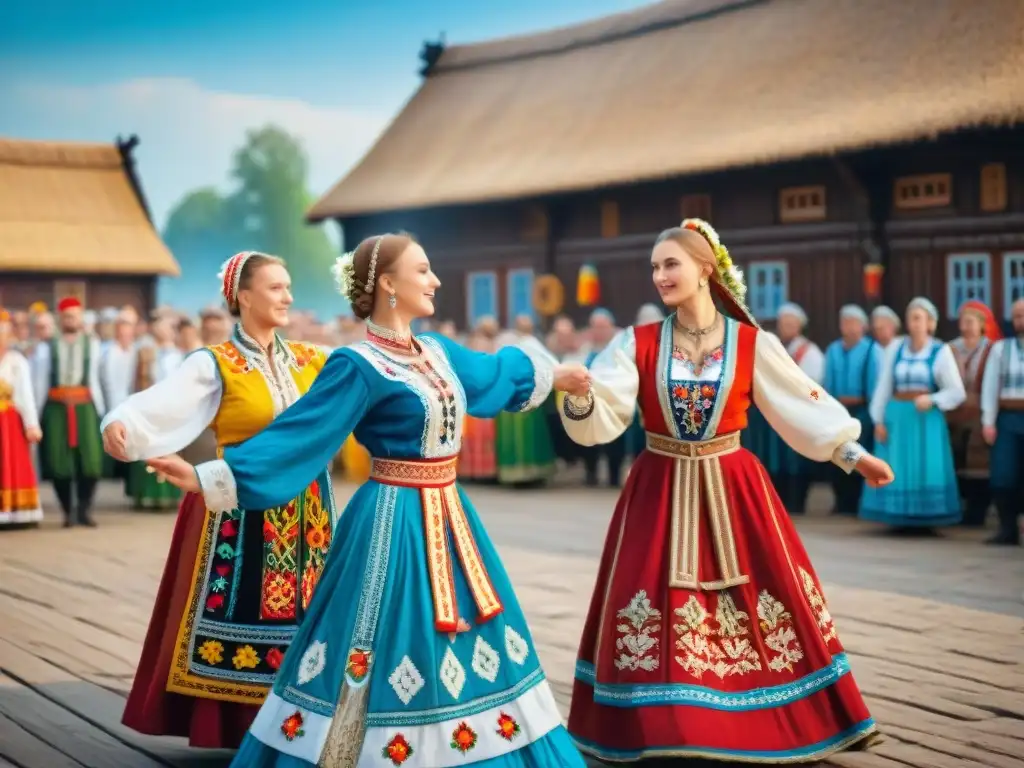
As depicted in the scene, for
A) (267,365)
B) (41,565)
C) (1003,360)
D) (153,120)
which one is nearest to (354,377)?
(267,365)

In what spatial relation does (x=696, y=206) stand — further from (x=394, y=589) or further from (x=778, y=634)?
(x=394, y=589)

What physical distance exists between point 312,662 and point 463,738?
436 millimetres

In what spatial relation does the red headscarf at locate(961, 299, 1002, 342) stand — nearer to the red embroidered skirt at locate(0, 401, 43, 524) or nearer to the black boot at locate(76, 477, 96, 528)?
the black boot at locate(76, 477, 96, 528)

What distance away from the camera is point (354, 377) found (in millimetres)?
3588

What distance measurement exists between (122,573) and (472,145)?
1205 cm

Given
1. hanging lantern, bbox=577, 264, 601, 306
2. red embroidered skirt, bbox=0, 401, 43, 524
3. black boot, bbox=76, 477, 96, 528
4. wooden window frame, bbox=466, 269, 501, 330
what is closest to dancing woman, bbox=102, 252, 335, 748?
red embroidered skirt, bbox=0, 401, 43, 524

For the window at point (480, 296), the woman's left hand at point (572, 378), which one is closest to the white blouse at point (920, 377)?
the woman's left hand at point (572, 378)

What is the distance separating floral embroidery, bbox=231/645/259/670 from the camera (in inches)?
170

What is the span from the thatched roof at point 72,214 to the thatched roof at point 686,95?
6.66m

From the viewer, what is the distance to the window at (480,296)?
18438 mm

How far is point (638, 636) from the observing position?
4.25m

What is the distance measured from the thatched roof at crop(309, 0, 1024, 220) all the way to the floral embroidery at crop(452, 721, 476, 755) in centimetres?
942

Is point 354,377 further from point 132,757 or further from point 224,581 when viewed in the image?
point 132,757

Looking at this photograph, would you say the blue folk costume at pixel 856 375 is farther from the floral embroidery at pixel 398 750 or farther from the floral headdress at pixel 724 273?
the floral embroidery at pixel 398 750
